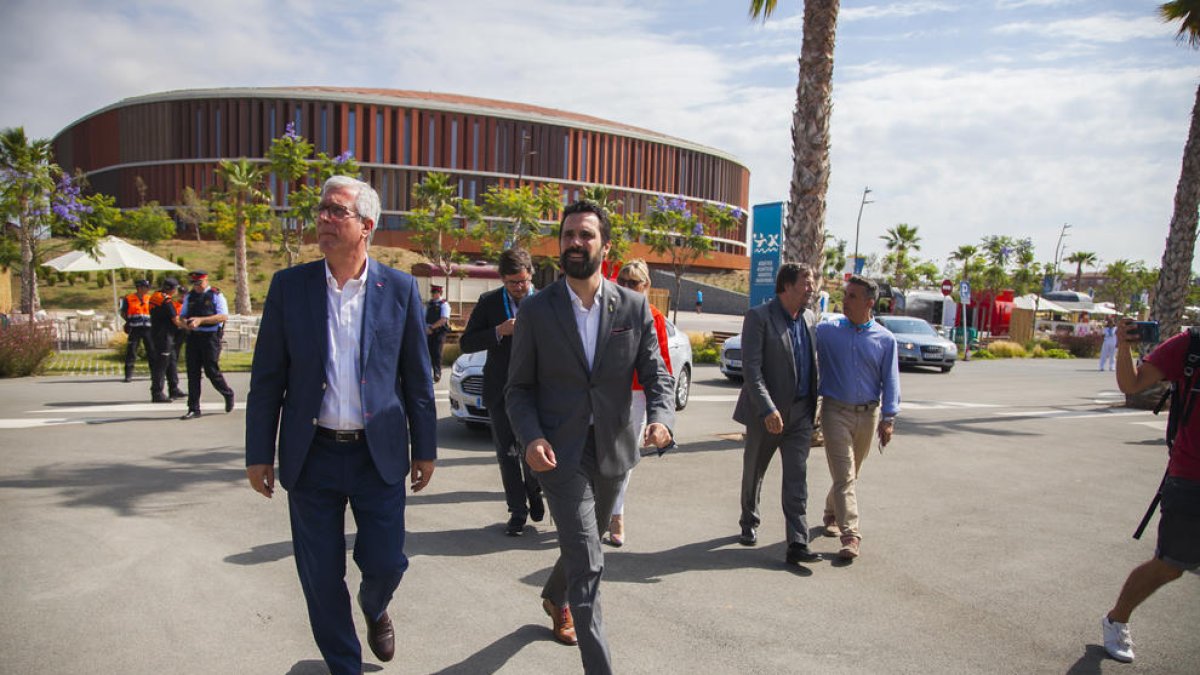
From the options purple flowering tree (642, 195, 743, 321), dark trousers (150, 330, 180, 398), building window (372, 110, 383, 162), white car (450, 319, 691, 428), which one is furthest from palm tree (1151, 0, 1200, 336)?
building window (372, 110, 383, 162)

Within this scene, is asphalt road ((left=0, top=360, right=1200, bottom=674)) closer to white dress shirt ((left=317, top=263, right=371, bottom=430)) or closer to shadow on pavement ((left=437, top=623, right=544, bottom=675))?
shadow on pavement ((left=437, top=623, right=544, bottom=675))

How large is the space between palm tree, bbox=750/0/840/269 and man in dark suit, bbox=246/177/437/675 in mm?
7456

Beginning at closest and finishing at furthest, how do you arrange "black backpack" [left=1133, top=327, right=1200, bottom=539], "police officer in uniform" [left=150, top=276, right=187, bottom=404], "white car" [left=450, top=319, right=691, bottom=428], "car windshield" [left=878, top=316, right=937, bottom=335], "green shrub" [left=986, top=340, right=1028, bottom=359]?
"black backpack" [left=1133, top=327, right=1200, bottom=539]
"white car" [left=450, top=319, right=691, bottom=428]
"police officer in uniform" [left=150, top=276, right=187, bottom=404]
"car windshield" [left=878, top=316, right=937, bottom=335]
"green shrub" [left=986, top=340, right=1028, bottom=359]

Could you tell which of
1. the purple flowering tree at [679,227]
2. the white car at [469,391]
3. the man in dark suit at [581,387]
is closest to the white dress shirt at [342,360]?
the man in dark suit at [581,387]

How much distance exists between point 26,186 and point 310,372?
2711cm

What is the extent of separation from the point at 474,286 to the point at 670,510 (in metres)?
28.0

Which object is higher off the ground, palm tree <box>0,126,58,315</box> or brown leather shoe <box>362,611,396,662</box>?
palm tree <box>0,126,58,315</box>

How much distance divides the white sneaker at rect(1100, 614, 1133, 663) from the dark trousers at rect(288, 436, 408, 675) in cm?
350

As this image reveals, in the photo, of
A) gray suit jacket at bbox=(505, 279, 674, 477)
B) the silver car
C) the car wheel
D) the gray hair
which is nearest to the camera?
the gray hair

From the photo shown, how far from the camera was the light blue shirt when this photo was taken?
5.15m

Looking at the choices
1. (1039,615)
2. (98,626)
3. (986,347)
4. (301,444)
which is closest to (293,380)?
(301,444)

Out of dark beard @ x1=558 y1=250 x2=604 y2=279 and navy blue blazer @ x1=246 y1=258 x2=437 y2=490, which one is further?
dark beard @ x1=558 y1=250 x2=604 y2=279

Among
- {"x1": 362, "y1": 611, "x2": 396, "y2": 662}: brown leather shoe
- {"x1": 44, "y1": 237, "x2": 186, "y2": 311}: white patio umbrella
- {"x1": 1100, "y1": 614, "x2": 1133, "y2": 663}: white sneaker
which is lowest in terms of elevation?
{"x1": 1100, "y1": 614, "x2": 1133, "y2": 663}: white sneaker

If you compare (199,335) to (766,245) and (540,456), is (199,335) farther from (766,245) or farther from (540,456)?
(540,456)
